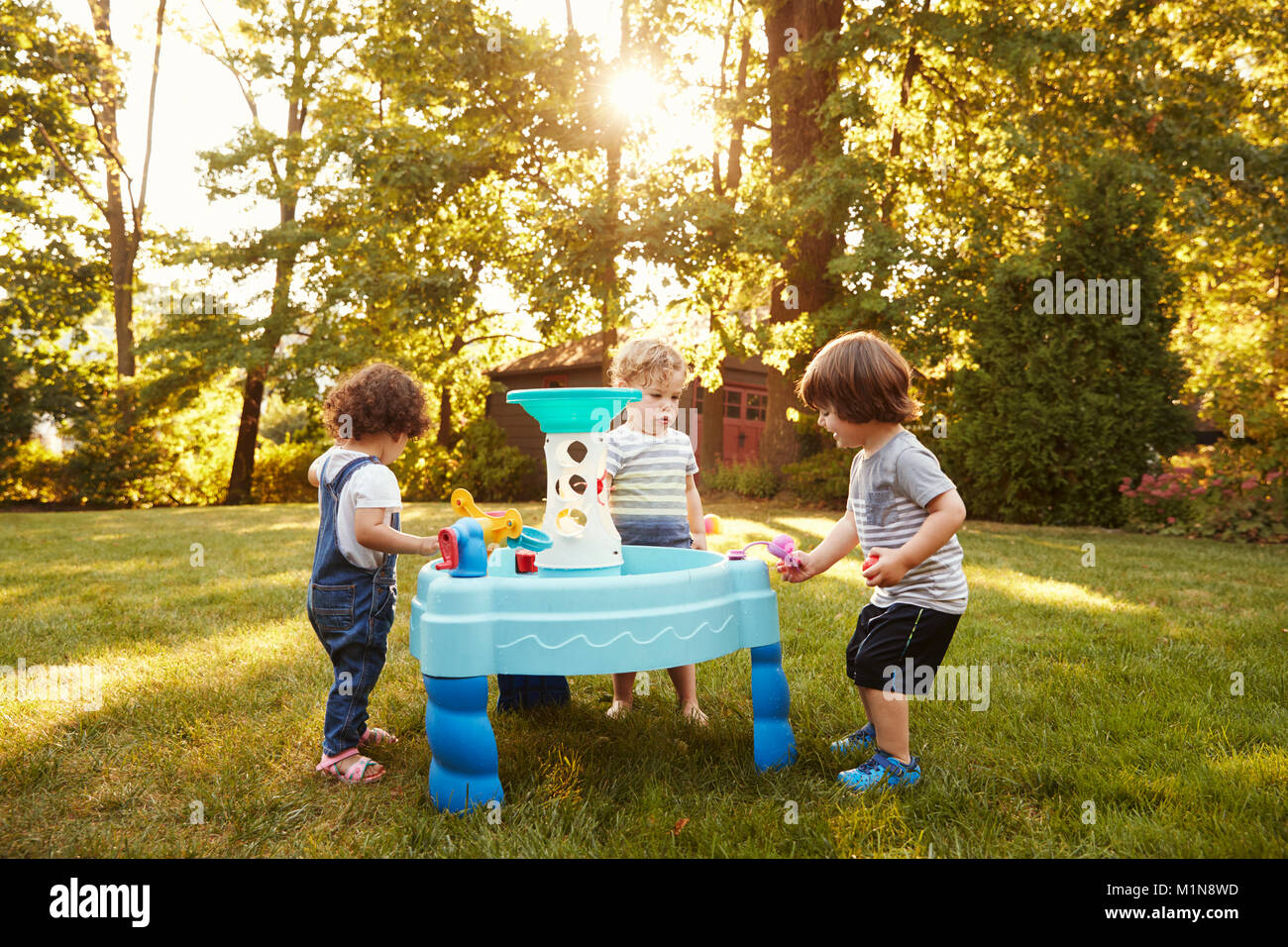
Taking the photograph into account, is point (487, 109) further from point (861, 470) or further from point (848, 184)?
point (861, 470)

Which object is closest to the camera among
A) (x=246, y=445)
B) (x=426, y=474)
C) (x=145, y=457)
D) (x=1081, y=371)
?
(x=1081, y=371)

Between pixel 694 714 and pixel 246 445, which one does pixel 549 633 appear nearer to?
pixel 694 714

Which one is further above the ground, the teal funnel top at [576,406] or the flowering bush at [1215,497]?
the teal funnel top at [576,406]

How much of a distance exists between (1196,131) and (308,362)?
16.0m

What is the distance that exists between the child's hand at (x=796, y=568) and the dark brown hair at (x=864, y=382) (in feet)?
1.64

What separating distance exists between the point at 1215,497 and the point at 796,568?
9.40 metres

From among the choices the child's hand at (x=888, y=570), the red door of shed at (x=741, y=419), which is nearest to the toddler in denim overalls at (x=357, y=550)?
the child's hand at (x=888, y=570)

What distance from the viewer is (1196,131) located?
12.1 metres

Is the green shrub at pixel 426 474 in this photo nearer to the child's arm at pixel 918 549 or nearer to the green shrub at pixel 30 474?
the green shrub at pixel 30 474

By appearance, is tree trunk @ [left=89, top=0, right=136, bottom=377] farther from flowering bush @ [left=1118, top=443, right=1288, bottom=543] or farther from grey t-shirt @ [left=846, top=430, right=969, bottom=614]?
grey t-shirt @ [left=846, top=430, right=969, bottom=614]

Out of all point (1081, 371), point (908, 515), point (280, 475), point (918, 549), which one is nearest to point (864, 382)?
point (908, 515)

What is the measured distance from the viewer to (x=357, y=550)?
278cm

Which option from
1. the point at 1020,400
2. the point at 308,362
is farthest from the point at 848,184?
→ the point at 308,362

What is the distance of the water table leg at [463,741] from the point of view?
7.66ft
